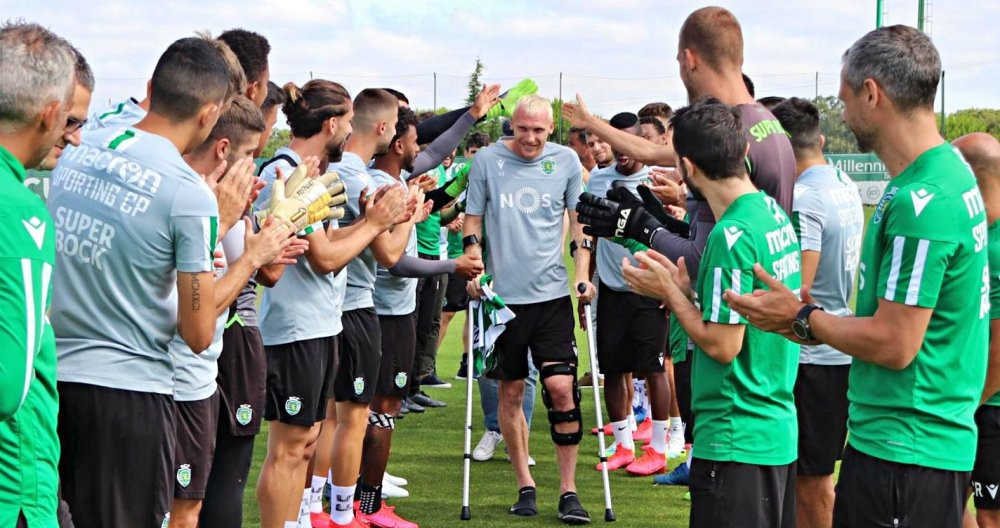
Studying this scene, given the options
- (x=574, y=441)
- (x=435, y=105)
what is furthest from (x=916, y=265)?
(x=435, y=105)

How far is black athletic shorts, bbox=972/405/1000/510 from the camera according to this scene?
15.6 ft

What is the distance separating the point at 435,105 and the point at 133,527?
97.6 feet

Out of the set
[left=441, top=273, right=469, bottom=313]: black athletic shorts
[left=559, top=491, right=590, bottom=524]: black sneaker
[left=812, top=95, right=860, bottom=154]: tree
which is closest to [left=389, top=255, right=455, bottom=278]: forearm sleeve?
[left=559, top=491, right=590, bottom=524]: black sneaker

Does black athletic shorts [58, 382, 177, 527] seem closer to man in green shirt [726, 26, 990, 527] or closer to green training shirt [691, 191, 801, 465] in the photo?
green training shirt [691, 191, 801, 465]

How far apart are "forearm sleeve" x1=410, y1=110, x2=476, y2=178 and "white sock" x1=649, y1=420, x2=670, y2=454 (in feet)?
8.79

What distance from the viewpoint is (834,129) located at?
2712 cm

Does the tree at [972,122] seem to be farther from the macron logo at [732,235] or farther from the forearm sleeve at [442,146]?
the macron logo at [732,235]

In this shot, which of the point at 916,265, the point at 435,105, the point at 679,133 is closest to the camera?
the point at 916,265

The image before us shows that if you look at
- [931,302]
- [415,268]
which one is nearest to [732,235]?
[931,302]

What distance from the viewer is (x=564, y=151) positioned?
7.76 m

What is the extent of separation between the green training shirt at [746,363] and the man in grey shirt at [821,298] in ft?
5.27

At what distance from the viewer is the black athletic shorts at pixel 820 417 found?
5.70 meters

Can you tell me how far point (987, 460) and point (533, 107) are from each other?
3.81m

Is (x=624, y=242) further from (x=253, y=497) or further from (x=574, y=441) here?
(x=253, y=497)
